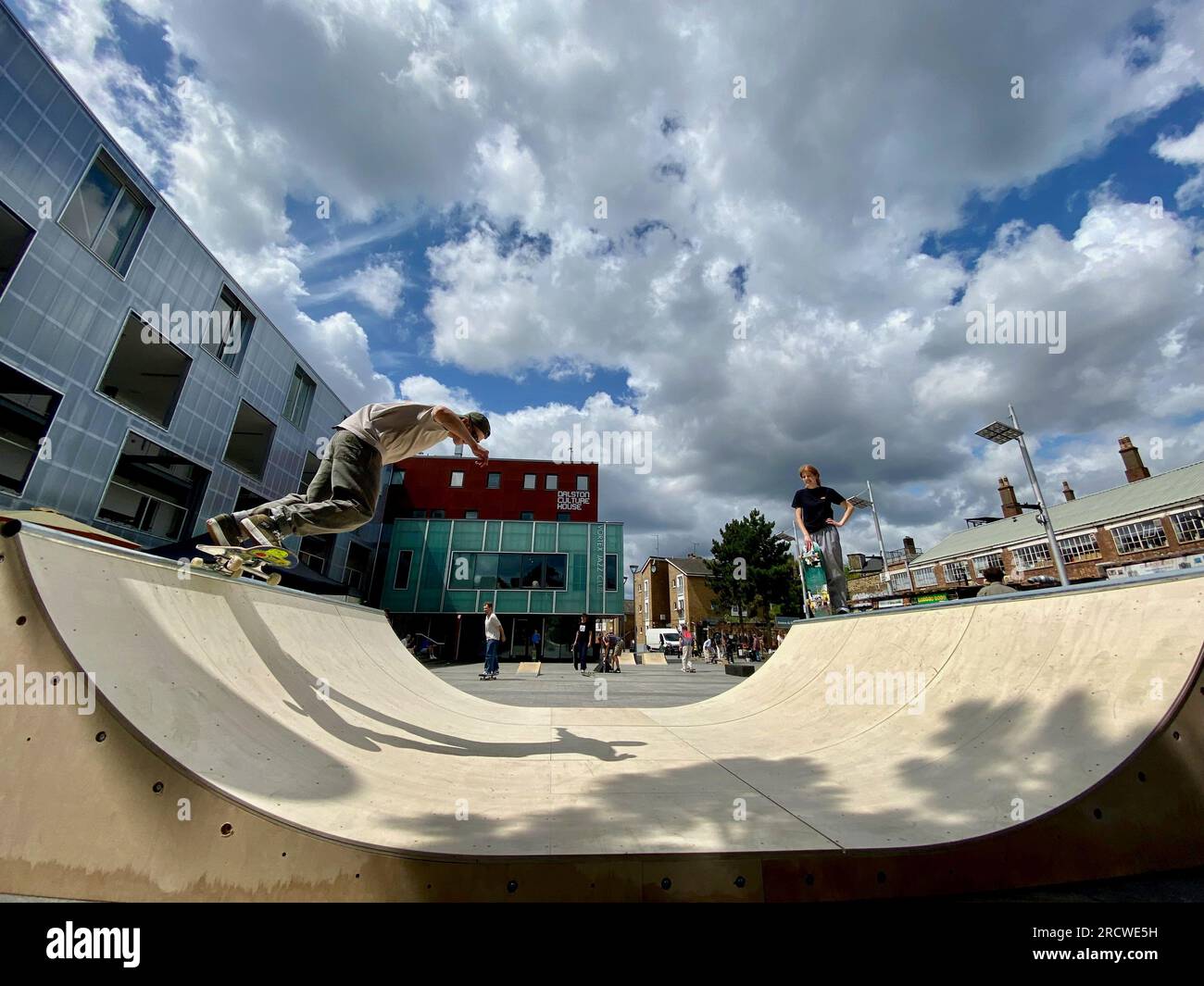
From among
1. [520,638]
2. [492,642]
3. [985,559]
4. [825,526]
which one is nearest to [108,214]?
[492,642]

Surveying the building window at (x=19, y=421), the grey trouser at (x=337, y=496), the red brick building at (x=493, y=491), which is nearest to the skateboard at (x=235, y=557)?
the grey trouser at (x=337, y=496)

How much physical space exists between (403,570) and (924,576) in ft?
165

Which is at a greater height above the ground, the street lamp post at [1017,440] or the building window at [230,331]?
the building window at [230,331]

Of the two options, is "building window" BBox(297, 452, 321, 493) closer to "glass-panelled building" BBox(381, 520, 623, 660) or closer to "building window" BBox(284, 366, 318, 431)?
"building window" BBox(284, 366, 318, 431)

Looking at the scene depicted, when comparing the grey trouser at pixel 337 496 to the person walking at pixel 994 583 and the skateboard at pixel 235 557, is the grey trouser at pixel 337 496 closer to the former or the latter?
Result: the skateboard at pixel 235 557

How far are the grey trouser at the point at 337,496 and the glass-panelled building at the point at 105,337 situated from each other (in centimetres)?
1334

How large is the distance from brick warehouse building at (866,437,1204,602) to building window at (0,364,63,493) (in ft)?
107

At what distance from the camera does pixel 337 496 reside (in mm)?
3646

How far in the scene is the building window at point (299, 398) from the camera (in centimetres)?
2181

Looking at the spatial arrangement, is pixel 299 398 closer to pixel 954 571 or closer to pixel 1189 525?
pixel 1189 525

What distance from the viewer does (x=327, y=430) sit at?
24.8 meters

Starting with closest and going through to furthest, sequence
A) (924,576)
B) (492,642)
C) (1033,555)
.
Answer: (492,642), (1033,555), (924,576)

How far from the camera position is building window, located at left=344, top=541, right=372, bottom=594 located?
27.2 m
